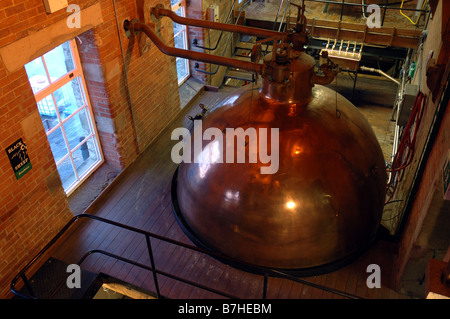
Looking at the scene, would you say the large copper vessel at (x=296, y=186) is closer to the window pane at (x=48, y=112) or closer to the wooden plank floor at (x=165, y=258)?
the wooden plank floor at (x=165, y=258)

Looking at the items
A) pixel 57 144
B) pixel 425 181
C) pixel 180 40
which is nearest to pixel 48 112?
pixel 57 144

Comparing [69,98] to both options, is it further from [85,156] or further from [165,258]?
[165,258]

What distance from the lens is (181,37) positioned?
9.27m

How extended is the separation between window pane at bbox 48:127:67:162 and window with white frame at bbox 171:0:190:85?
402cm

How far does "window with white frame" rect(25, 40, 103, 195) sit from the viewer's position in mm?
5164

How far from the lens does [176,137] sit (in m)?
7.61

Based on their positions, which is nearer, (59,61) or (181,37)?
(59,61)

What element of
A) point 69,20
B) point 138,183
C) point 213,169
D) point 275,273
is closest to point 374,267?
point 275,273

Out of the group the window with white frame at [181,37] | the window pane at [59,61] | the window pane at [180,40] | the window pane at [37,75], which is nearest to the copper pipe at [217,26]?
the window pane at [59,61]

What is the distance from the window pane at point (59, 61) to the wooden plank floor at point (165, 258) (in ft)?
6.48

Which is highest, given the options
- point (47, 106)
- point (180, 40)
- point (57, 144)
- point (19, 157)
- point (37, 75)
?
point (37, 75)

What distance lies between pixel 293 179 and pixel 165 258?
2.18 meters

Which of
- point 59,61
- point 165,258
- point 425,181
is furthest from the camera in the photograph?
point 59,61

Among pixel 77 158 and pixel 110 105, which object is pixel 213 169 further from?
pixel 77 158
